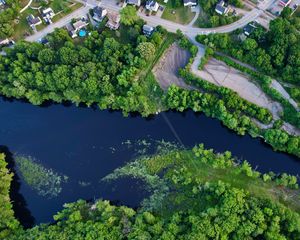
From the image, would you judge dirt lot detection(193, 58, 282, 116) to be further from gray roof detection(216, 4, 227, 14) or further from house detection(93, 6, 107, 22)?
house detection(93, 6, 107, 22)

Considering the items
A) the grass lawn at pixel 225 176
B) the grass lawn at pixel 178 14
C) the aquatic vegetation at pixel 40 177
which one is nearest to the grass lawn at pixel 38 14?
the grass lawn at pixel 178 14

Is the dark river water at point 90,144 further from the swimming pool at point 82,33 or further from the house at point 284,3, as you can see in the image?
the house at point 284,3

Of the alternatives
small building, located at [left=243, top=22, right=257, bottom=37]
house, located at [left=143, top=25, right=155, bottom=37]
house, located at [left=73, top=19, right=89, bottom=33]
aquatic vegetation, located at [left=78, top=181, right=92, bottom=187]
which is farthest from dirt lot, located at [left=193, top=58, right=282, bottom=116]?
aquatic vegetation, located at [left=78, top=181, right=92, bottom=187]

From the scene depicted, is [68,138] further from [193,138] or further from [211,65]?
[211,65]

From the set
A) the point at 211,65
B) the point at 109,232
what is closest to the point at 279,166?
the point at 211,65

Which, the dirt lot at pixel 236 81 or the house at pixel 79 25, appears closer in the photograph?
the dirt lot at pixel 236 81
